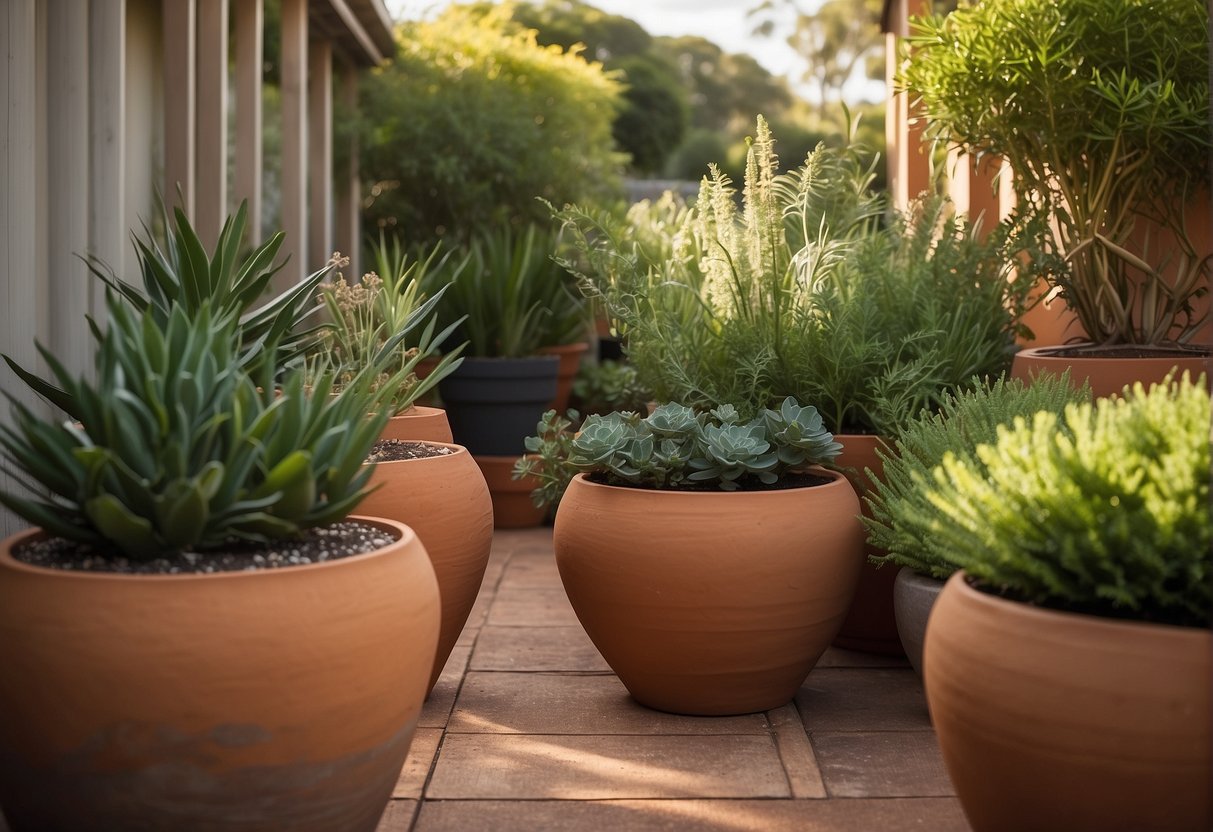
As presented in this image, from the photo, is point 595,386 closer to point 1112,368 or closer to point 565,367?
point 565,367

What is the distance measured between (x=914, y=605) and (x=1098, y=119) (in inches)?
61.3

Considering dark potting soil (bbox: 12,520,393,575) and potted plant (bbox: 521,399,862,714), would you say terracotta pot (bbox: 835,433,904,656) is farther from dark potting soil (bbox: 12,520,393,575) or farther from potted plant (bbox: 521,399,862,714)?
dark potting soil (bbox: 12,520,393,575)

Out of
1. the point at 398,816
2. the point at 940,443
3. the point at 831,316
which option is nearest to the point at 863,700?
the point at 940,443

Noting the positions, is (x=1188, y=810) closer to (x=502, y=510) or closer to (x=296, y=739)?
(x=296, y=739)

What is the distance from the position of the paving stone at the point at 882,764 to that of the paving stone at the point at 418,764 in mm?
838

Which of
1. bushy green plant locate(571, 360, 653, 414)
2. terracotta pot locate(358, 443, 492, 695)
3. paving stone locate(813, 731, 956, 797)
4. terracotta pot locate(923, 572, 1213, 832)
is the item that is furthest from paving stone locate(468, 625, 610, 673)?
bushy green plant locate(571, 360, 653, 414)

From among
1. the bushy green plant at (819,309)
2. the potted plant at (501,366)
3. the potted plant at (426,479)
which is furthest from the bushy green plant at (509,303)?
the potted plant at (426,479)

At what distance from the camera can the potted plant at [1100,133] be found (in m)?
3.39

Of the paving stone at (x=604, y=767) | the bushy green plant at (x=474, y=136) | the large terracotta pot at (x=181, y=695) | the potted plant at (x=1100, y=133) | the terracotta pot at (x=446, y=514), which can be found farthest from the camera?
the bushy green plant at (x=474, y=136)

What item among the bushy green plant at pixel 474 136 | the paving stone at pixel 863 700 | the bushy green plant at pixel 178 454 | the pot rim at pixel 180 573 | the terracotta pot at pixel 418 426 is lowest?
the paving stone at pixel 863 700

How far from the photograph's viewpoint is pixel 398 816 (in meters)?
2.48

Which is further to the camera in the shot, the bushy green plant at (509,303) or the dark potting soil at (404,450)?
the bushy green plant at (509,303)

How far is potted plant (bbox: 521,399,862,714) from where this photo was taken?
292cm

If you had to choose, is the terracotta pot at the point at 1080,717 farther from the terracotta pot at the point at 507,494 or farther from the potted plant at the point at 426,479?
the terracotta pot at the point at 507,494
